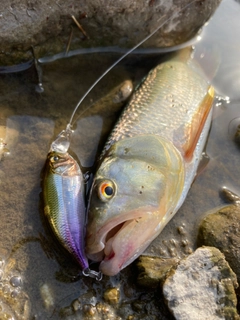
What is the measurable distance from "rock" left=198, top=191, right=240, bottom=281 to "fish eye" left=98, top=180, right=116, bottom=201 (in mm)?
1138

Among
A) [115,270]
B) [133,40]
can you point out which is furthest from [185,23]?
[115,270]

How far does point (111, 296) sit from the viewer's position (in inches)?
132

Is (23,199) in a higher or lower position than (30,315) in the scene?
higher

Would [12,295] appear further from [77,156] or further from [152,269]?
[77,156]

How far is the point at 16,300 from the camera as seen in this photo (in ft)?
10.8

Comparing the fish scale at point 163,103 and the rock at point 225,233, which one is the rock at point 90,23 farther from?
the rock at point 225,233

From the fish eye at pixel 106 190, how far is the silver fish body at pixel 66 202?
0.37 metres

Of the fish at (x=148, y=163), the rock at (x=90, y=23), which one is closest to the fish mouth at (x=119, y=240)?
the fish at (x=148, y=163)

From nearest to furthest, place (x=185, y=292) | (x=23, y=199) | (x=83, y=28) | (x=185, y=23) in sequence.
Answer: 1. (x=185, y=292)
2. (x=23, y=199)
3. (x=83, y=28)
4. (x=185, y=23)

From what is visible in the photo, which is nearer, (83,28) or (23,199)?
(23,199)

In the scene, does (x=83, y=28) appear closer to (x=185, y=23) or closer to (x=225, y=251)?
(x=185, y=23)

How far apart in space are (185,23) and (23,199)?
10.9 ft

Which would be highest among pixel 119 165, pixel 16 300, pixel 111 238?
pixel 119 165

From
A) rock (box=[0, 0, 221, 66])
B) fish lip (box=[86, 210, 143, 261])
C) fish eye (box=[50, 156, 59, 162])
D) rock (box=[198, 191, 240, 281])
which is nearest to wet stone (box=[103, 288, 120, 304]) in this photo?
fish lip (box=[86, 210, 143, 261])
